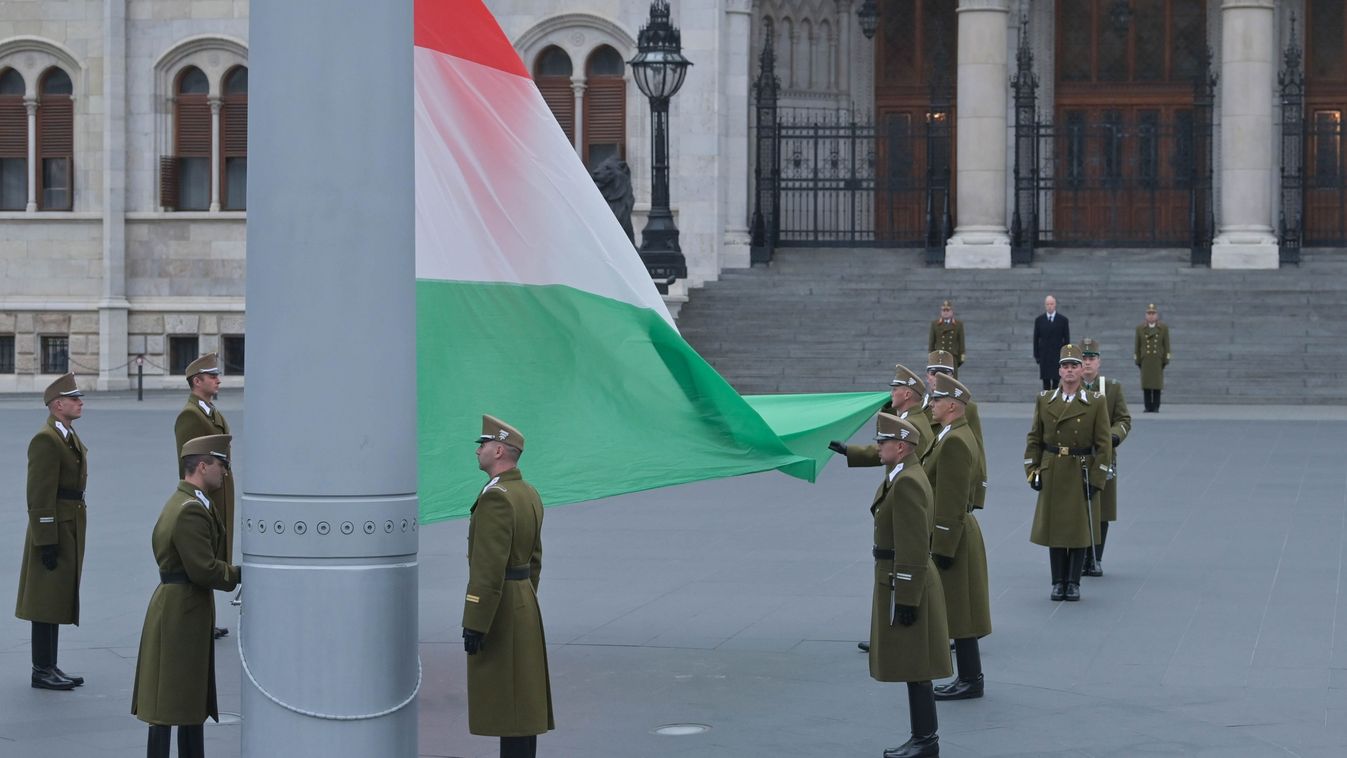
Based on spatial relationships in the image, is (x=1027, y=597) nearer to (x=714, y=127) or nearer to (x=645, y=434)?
(x=645, y=434)

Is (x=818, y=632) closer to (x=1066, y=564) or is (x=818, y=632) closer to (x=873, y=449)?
(x=873, y=449)

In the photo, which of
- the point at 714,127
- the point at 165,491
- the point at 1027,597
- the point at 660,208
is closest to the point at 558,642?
the point at 1027,597

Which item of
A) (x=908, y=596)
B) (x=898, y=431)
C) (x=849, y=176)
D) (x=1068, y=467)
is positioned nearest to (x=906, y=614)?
(x=908, y=596)

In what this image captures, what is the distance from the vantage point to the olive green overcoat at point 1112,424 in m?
13.0

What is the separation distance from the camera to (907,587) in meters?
8.06

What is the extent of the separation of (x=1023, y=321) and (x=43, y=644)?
23008 millimetres

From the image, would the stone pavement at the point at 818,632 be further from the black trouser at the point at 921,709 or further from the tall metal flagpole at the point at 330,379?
the tall metal flagpole at the point at 330,379

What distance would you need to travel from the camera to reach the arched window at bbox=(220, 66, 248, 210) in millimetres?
36406

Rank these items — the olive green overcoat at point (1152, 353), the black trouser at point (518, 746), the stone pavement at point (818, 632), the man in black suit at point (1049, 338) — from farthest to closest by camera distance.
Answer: the man in black suit at point (1049, 338)
the olive green overcoat at point (1152, 353)
the stone pavement at point (818, 632)
the black trouser at point (518, 746)

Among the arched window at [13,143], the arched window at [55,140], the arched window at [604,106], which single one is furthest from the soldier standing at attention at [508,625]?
the arched window at [13,143]

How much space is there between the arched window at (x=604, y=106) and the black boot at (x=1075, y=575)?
955 inches

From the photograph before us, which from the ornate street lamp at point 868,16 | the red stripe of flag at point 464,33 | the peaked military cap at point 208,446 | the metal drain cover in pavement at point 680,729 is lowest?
the metal drain cover in pavement at point 680,729

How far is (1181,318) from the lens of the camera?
30688mm

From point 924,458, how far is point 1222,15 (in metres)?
27.9
